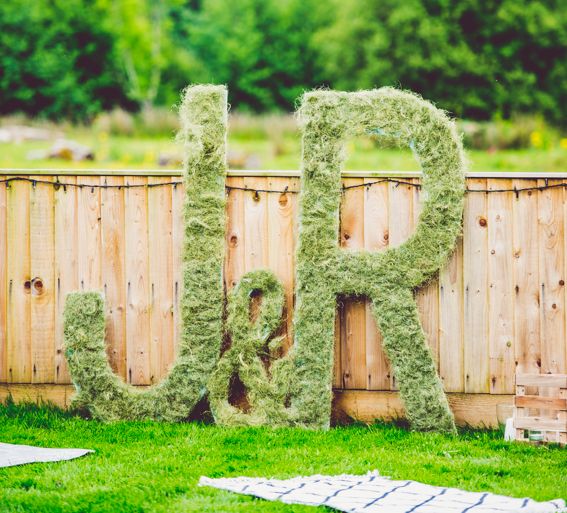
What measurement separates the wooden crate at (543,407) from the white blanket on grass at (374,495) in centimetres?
112

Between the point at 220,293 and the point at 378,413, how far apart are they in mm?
1323

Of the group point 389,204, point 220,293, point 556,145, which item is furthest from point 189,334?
point 556,145

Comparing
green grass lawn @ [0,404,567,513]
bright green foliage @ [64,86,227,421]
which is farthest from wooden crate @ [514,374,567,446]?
bright green foliage @ [64,86,227,421]

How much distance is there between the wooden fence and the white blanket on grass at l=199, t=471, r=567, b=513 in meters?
1.42

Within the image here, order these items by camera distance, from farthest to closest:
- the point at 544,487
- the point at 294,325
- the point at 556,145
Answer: the point at 556,145
the point at 294,325
the point at 544,487

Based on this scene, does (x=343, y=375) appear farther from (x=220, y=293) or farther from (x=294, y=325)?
(x=220, y=293)

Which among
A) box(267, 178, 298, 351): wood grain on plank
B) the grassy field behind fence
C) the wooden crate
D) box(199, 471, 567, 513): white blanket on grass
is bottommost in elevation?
box(199, 471, 567, 513): white blanket on grass

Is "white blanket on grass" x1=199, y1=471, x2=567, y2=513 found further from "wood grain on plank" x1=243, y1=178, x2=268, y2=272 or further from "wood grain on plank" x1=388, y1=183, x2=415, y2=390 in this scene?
"wood grain on plank" x1=243, y1=178, x2=268, y2=272

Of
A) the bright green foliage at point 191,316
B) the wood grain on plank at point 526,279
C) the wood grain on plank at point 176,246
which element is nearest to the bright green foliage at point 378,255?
the wood grain on plank at point 526,279

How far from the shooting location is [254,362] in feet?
16.9

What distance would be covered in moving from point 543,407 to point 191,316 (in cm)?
226

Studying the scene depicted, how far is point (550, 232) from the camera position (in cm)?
517

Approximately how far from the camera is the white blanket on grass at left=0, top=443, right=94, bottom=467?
13.9ft

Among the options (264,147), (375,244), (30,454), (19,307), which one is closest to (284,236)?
(375,244)
